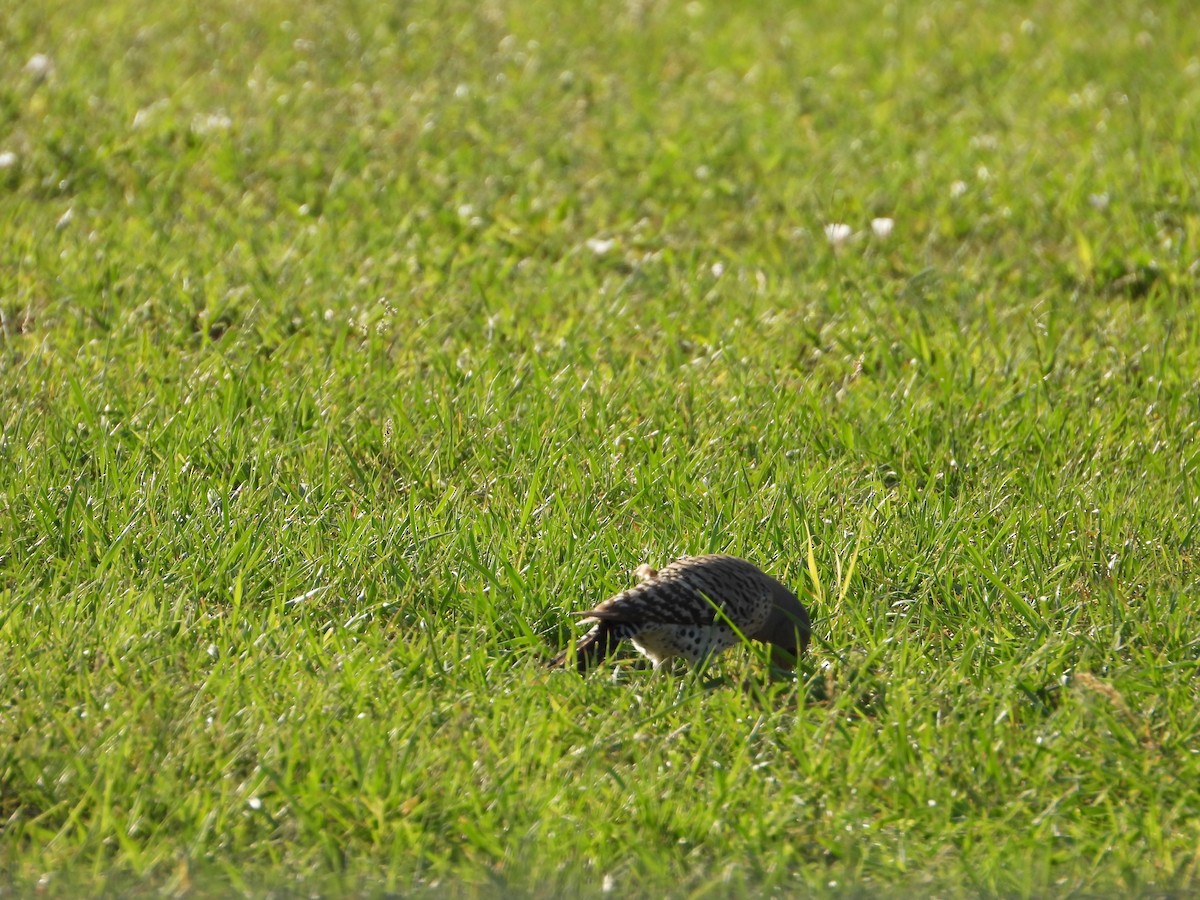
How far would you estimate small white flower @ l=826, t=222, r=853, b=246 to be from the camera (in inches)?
292

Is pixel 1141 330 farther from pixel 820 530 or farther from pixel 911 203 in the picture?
pixel 820 530

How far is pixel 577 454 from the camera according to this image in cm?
532

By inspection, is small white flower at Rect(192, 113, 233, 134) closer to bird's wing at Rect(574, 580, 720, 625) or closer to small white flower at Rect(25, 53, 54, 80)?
small white flower at Rect(25, 53, 54, 80)

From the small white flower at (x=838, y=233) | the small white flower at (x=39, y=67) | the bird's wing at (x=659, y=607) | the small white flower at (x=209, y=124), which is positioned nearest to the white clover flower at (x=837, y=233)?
the small white flower at (x=838, y=233)

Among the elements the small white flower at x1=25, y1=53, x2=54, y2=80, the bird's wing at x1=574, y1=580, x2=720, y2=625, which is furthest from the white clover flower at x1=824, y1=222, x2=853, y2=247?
the small white flower at x1=25, y1=53, x2=54, y2=80

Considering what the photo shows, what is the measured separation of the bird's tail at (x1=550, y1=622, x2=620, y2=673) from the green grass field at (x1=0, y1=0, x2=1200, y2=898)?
0.09 meters

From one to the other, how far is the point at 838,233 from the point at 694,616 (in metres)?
3.73

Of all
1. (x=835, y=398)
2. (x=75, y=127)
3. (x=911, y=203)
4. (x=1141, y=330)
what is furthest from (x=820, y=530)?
(x=75, y=127)

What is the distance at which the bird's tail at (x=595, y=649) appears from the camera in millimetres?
4172

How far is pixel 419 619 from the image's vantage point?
4.33 meters

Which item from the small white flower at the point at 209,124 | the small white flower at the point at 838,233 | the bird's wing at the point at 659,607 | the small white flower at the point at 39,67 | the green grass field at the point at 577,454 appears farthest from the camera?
the small white flower at the point at 39,67

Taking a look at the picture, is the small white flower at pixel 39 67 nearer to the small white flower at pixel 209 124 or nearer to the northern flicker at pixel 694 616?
the small white flower at pixel 209 124

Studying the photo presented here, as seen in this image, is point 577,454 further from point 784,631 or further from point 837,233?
point 837,233

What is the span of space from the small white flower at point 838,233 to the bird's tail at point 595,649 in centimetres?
373
